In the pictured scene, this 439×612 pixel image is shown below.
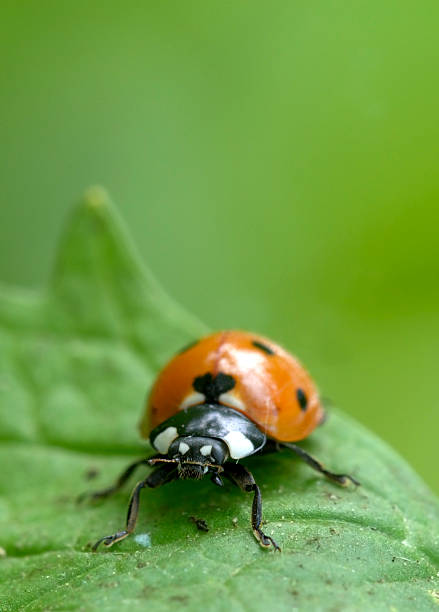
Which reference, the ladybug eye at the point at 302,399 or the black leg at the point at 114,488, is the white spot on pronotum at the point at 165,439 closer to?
the black leg at the point at 114,488

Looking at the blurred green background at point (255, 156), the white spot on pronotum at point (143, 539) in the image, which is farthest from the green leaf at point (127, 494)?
the blurred green background at point (255, 156)

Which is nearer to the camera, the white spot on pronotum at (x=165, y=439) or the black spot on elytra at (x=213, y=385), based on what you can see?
the white spot on pronotum at (x=165, y=439)

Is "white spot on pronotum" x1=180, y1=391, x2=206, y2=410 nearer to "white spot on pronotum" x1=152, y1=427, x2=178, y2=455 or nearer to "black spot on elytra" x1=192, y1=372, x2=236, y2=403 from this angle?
"black spot on elytra" x1=192, y1=372, x2=236, y2=403

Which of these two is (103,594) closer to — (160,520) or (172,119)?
(160,520)

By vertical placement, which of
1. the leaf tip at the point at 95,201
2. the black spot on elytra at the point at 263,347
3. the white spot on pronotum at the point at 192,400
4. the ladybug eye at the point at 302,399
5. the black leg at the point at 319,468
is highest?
the leaf tip at the point at 95,201

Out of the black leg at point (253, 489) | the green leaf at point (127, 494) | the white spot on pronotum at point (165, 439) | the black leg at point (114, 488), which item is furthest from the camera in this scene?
the black leg at point (114, 488)

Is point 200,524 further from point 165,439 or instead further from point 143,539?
point 165,439

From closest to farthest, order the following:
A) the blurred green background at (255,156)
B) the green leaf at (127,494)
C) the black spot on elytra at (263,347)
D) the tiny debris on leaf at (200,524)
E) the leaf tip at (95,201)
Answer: the green leaf at (127,494), the tiny debris on leaf at (200,524), the black spot on elytra at (263,347), the leaf tip at (95,201), the blurred green background at (255,156)
